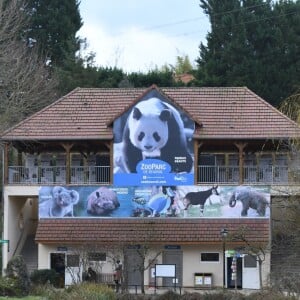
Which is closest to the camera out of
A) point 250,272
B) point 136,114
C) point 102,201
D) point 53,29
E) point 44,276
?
point 44,276

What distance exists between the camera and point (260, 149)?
47.7 metres

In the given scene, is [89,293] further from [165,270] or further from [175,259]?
[175,259]

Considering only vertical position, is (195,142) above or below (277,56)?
below

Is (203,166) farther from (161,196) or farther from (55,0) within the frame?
(55,0)

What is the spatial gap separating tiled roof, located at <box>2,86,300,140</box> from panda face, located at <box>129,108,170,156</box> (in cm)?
90

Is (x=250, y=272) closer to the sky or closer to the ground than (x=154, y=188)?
closer to the ground

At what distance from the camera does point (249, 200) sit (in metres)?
44.6

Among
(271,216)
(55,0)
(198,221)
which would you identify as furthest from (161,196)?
(55,0)

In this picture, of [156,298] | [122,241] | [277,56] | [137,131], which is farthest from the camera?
[277,56]


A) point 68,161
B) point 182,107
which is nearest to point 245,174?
point 182,107

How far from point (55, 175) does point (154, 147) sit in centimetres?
567

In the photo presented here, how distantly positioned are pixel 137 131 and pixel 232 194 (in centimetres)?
603

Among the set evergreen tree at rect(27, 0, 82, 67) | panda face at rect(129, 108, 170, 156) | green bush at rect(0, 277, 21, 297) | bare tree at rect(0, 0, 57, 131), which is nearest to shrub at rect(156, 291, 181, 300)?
green bush at rect(0, 277, 21, 297)

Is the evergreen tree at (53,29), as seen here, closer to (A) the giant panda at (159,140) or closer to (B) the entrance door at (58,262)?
(A) the giant panda at (159,140)
